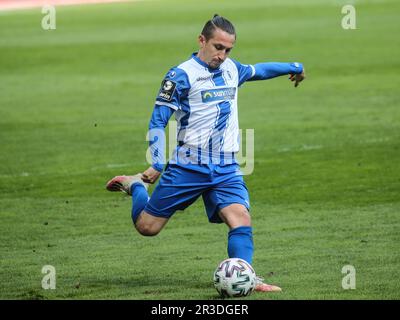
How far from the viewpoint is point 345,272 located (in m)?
10.1

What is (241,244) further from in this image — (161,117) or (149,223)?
(161,117)

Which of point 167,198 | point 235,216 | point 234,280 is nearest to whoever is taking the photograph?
point 234,280

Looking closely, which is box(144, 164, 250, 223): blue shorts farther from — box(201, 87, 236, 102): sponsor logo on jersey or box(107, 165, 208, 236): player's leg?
box(201, 87, 236, 102): sponsor logo on jersey

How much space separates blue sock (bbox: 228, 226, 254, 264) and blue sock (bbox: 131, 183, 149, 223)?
958 millimetres

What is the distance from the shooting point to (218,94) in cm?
966

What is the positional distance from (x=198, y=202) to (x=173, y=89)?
5.82m

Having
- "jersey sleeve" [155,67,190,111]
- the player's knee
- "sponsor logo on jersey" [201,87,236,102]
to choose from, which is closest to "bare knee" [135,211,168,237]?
the player's knee

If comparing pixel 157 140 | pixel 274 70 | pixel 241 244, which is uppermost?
pixel 274 70

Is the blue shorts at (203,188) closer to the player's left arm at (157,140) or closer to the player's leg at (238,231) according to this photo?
the player's leg at (238,231)

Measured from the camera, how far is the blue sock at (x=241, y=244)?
A: 9.53m

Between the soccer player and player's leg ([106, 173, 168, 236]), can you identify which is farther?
player's leg ([106, 173, 168, 236])

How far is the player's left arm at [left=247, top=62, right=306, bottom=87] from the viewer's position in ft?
33.7

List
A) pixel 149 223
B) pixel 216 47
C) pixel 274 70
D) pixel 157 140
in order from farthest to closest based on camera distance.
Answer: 1. pixel 274 70
2. pixel 149 223
3. pixel 216 47
4. pixel 157 140

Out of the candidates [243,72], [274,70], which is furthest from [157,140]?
[274,70]
